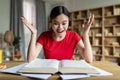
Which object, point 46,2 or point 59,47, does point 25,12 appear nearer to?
point 46,2

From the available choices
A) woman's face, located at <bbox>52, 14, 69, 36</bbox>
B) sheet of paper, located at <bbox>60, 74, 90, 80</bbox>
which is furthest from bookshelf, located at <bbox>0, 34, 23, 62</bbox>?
sheet of paper, located at <bbox>60, 74, 90, 80</bbox>

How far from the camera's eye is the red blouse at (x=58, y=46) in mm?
1338

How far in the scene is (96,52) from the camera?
502 cm

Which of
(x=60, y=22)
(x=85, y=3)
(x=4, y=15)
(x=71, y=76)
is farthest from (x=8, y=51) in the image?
(x=71, y=76)

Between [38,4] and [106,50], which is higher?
[38,4]

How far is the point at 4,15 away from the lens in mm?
4285

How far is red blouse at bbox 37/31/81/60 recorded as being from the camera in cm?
134

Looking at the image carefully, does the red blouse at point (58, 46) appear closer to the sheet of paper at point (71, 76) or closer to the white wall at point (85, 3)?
the sheet of paper at point (71, 76)

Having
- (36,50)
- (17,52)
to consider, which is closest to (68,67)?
(36,50)

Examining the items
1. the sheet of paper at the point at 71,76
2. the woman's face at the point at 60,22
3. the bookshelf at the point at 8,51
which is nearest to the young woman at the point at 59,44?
the woman's face at the point at 60,22

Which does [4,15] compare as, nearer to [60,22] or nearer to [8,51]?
[8,51]

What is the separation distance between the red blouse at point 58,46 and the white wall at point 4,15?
3.11 meters

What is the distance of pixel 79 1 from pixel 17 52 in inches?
95.8

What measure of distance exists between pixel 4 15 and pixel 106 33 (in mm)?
2683
